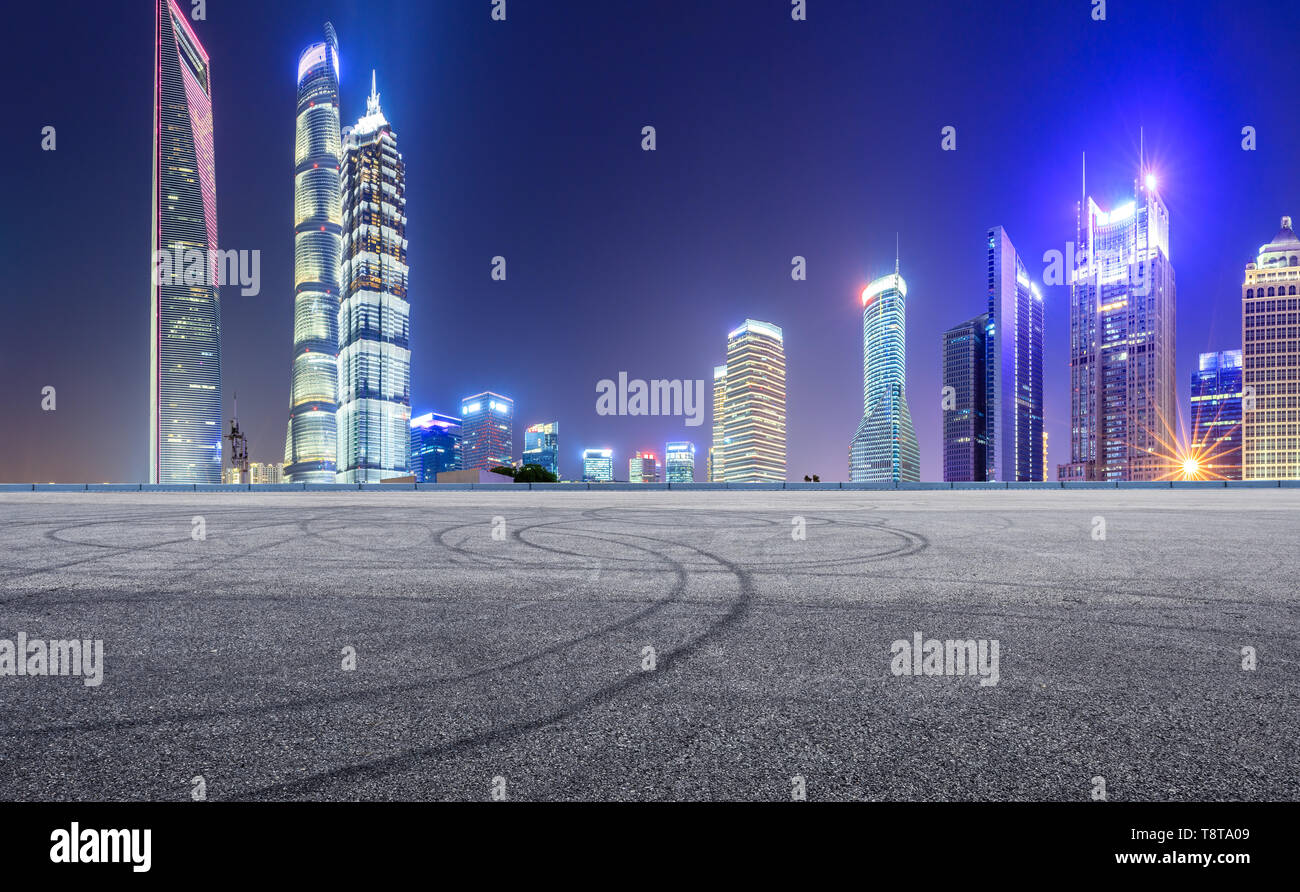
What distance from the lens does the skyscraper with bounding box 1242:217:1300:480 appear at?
131750 millimetres

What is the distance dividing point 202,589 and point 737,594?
18.7ft

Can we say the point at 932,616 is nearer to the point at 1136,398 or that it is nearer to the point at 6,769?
the point at 6,769

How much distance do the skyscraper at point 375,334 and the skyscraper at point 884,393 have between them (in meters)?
145

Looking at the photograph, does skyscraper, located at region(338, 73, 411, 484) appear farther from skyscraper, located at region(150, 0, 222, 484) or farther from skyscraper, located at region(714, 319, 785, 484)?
skyscraper, located at region(714, 319, 785, 484)

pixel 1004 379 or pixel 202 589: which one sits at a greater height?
pixel 1004 379

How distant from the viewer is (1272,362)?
440 feet

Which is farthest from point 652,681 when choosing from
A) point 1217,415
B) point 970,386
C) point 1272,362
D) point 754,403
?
point 1217,415

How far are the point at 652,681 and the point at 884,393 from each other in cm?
19626

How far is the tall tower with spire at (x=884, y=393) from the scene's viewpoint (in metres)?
177

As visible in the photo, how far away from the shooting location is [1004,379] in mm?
191625

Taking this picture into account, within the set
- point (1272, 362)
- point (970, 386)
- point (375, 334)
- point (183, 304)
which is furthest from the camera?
point (970, 386)

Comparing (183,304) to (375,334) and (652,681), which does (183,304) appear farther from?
(652,681)

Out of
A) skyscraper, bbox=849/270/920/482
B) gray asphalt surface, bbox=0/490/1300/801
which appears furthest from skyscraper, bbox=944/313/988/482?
gray asphalt surface, bbox=0/490/1300/801
